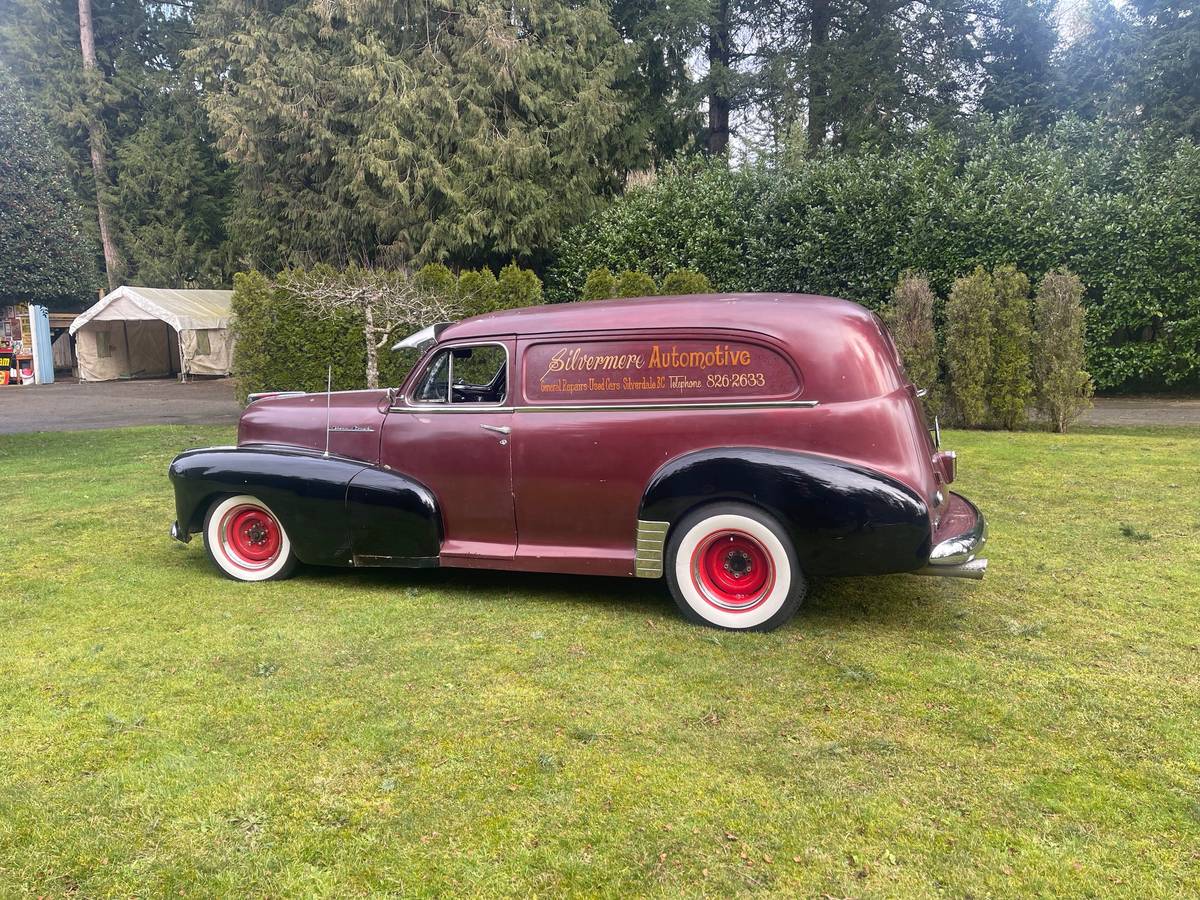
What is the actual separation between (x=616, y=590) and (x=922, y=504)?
2.19 metres

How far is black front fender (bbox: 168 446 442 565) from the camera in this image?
18.9 ft

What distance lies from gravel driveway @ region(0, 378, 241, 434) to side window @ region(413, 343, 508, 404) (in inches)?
481

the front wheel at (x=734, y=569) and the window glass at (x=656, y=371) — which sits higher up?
the window glass at (x=656, y=371)

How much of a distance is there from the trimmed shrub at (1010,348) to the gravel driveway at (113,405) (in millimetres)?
13925

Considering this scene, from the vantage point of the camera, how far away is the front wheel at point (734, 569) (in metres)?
4.90

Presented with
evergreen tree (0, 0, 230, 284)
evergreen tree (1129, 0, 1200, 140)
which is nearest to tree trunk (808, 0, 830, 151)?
evergreen tree (1129, 0, 1200, 140)

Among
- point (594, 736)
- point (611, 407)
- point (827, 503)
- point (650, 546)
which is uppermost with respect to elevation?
point (611, 407)

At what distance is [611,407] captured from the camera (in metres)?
5.33

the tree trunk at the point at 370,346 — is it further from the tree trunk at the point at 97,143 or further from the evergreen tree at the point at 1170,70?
the tree trunk at the point at 97,143

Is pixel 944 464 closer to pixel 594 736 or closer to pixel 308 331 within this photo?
pixel 594 736

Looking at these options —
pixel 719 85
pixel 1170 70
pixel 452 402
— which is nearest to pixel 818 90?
pixel 719 85

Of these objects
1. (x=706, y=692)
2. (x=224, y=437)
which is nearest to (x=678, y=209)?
(x=224, y=437)

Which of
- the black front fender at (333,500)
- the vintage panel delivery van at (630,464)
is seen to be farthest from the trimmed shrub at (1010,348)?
the black front fender at (333,500)

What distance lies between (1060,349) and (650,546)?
10768mm
